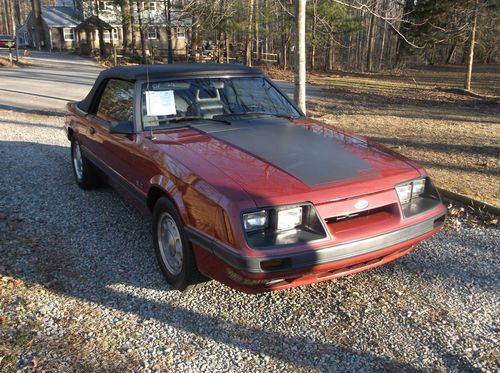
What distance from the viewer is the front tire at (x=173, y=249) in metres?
3.11

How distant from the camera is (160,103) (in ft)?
12.8

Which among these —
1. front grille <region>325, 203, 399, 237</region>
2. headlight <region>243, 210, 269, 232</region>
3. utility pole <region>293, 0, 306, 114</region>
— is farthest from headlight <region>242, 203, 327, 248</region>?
utility pole <region>293, 0, 306, 114</region>

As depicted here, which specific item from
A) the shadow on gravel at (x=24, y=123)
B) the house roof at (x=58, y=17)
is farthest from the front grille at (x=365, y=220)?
the house roof at (x=58, y=17)

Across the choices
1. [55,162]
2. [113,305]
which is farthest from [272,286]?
[55,162]

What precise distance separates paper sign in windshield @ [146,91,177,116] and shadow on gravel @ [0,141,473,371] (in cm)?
124

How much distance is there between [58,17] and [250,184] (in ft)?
192

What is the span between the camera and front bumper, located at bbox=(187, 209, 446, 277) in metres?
2.57

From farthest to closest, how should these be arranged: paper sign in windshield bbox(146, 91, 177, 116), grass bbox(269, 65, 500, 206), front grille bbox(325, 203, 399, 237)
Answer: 1. grass bbox(269, 65, 500, 206)
2. paper sign in windshield bbox(146, 91, 177, 116)
3. front grille bbox(325, 203, 399, 237)

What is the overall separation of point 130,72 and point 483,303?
11.7 ft

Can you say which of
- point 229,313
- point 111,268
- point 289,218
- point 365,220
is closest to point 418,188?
point 365,220

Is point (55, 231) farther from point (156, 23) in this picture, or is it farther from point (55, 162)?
point (156, 23)

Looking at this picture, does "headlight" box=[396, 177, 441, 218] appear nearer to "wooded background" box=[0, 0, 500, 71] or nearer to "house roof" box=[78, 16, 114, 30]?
"wooded background" box=[0, 0, 500, 71]

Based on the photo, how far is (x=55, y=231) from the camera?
4.49 m

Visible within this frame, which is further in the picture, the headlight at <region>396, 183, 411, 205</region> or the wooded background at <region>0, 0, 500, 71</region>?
the wooded background at <region>0, 0, 500, 71</region>
